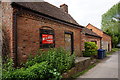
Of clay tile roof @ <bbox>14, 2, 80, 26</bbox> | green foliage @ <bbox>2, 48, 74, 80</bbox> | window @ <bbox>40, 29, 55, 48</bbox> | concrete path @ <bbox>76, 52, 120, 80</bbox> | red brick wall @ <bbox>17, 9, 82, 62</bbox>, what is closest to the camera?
green foliage @ <bbox>2, 48, 74, 80</bbox>

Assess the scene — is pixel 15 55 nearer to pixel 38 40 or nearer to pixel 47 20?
pixel 38 40

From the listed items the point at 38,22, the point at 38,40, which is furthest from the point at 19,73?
the point at 38,22

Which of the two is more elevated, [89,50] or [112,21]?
[112,21]

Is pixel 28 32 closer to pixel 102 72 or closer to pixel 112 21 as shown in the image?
pixel 102 72

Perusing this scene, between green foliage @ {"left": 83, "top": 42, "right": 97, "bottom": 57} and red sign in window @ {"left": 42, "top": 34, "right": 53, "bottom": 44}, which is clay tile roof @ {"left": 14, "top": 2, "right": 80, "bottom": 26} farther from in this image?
green foliage @ {"left": 83, "top": 42, "right": 97, "bottom": 57}

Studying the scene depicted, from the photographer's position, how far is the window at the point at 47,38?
5.96 meters

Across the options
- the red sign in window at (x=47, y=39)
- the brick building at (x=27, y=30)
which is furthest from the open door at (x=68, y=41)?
the red sign in window at (x=47, y=39)

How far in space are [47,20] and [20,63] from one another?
3.31 meters

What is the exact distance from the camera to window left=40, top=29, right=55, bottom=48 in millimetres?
5957

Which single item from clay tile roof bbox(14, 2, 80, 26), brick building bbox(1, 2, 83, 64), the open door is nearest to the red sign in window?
brick building bbox(1, 2, 83, 64)

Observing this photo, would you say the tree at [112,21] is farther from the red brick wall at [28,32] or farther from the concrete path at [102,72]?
the red brick wall at [28,32]

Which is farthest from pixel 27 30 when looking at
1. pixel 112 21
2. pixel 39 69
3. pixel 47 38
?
pixel 112 21

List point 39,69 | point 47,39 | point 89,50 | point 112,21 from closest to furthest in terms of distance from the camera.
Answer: point 39,69
point 47,39
point 89,50
point 112,21

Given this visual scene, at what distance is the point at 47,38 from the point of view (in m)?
6.23
